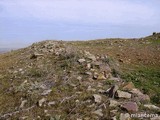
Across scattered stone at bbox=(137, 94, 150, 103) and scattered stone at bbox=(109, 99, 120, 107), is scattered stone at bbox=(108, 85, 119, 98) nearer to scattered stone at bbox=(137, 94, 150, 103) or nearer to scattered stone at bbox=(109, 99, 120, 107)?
scattered stone at bbox=(109, 99, 120, 107)

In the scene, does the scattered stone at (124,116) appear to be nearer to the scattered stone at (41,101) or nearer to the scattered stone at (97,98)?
the scattered stone at (97,98)

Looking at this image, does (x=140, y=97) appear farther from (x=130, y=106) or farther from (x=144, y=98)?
(x=130, y=106)

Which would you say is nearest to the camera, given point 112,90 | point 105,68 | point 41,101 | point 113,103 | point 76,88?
point 113,103

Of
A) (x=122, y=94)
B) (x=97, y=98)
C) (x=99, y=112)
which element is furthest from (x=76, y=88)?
(x=99, y=112)

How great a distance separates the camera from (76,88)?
25.1 feet

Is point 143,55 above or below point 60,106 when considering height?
above

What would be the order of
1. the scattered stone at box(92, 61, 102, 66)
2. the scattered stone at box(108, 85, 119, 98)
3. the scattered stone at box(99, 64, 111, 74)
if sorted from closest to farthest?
the scattered stone at box(108, 85, 119, 98)
the scattered stone at box(99, 64, 111, 74)
the scattered stone at box(92, 61, 102, 66)

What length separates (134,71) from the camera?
9672 millimetres

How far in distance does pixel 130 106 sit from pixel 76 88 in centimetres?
169

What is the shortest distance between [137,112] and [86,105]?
1.13 meters

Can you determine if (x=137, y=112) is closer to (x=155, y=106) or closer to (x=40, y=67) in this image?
(x=155, y=106)

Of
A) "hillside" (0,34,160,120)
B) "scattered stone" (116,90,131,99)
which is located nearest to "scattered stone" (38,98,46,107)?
"hillside" (0,34,160,120)

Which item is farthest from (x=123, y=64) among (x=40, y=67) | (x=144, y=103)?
(x=144, y=103)

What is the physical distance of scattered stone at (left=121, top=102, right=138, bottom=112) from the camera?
20.6 ft
